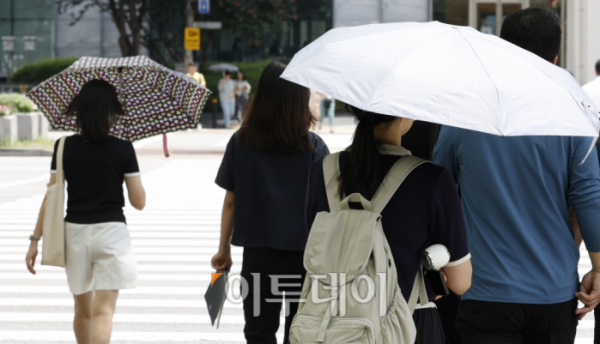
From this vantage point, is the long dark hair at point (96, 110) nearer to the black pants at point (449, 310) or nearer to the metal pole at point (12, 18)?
the black pants at point (449, 310)

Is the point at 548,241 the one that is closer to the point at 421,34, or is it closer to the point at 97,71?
the point at 421,34

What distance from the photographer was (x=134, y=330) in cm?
Answer: 620

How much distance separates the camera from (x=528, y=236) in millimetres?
3174

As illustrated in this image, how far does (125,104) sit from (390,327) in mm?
3157

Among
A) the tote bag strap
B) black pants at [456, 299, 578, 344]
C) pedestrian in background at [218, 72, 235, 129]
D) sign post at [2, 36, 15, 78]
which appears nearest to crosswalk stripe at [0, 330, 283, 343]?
the tote bag strap

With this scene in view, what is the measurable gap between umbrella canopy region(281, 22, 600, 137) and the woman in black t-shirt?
6.10 feet

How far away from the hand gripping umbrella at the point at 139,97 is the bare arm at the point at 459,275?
281cm

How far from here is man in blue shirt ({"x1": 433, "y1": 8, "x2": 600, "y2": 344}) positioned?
316 centimetres

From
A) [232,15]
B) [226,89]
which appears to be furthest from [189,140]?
[232,15]

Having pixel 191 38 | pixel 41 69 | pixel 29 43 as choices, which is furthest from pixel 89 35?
pixel 191 38

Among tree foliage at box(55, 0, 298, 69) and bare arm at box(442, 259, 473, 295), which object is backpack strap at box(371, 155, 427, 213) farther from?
tree foliage at box(55, 0, 298, 69)

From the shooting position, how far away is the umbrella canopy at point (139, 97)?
5.32m

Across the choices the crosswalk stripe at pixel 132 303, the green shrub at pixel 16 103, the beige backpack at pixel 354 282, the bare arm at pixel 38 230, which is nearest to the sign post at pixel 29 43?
the green shrub at pixel 16 103

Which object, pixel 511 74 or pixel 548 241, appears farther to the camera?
pixel 548 241
